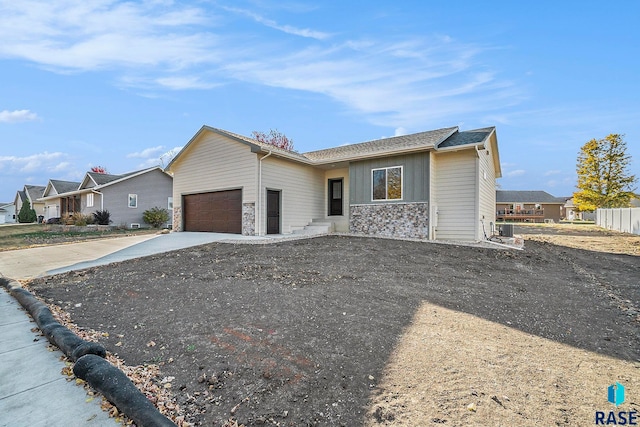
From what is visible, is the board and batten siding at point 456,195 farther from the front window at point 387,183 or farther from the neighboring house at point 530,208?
the neighboring house at point 530,208

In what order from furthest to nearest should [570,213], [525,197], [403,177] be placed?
[570,213] → [525,197] → [403,177]

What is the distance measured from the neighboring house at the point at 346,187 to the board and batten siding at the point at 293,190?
44 mm

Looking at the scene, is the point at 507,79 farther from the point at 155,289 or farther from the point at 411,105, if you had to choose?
the point at 155,289

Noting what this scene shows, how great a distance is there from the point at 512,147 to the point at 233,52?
49.8 feet

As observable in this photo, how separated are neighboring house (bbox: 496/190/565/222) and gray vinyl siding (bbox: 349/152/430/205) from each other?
4284 cm

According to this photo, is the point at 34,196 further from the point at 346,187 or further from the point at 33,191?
the point at 346,187

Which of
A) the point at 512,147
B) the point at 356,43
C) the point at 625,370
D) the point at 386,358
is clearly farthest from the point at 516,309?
the point at 512,147

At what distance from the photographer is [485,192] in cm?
1245

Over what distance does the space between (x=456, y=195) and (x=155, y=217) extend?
2199cm

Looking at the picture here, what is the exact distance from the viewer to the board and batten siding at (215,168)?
12.0 m

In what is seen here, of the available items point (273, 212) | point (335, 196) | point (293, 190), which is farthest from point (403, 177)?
point (273, 212)

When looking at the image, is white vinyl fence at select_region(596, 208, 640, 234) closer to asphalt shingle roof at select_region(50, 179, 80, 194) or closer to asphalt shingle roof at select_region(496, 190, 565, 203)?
asphalt shingle roof at select_region(496, 190, 565, 203)

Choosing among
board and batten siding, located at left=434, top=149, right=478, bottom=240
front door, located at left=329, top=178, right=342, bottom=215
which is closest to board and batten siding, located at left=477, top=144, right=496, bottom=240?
board and batten siding, located at left=434, top=149, right=478, bottom=240

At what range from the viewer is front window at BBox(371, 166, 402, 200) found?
38.0 feet
